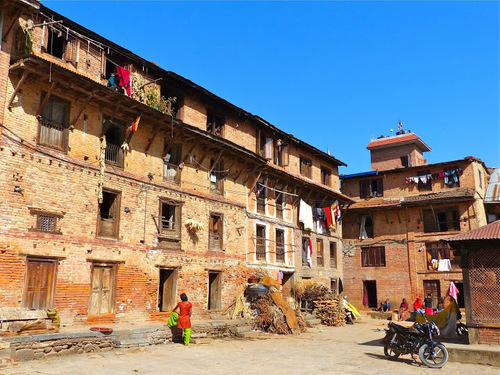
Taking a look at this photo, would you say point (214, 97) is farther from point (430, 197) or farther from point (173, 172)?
point (430, 197)

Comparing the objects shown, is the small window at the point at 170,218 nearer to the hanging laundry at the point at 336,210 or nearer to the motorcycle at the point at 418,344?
the motorcycle at the point at 418,344

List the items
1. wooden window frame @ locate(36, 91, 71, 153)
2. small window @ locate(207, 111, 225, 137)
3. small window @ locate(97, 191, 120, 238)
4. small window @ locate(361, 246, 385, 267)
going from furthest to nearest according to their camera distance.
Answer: small window @ locate(361, 246, 385, 267)
small window @ locate(207, 111, 225, 137)
small window @ locate(97, 191, 120, 238)
wooden window frame @ locate(36, 91, 71, 153)

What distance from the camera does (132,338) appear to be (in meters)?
14.6

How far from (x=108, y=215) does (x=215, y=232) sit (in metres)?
6.39

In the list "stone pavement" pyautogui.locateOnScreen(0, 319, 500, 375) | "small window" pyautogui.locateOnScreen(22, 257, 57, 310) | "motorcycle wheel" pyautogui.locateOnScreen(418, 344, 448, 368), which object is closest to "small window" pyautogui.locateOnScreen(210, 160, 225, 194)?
"stone pavement" pyautogui.locateOnScreen(0, 319, 500, 375)

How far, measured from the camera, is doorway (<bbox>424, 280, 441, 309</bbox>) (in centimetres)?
3259

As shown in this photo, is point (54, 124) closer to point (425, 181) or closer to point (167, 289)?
point (167, 289)

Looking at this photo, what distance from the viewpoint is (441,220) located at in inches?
1337

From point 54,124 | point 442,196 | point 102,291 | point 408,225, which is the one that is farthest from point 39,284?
point 442,196

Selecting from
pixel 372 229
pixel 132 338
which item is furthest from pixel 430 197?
pixel 132 338

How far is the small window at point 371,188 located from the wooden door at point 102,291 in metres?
26.5

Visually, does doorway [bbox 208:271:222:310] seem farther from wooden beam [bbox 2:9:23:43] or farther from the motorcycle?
wooden beam [bbox 2:9:23:43]

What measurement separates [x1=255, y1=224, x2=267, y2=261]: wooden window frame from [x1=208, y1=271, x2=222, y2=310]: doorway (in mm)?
3415

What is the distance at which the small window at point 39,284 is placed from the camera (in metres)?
14.0
